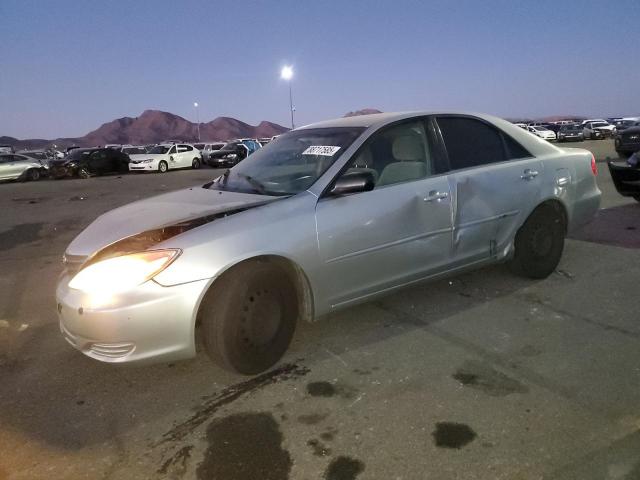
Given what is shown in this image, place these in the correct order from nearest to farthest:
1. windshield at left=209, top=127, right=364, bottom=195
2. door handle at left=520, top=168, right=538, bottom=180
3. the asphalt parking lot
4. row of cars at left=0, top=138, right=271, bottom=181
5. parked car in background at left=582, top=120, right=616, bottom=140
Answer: the asphalt parking lot → windshield at left=209, top=127, right=364, bottom=195 → door handle at left=520, top=168, right=538, bottom=180 → row of cars at left=0, top=138, right=271, bottom=181 → parked car in background at left=582, top=120, right=616, bottom=140

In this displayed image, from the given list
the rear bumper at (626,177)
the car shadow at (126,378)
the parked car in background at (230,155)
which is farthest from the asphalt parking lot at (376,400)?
the parked car in background at (230,155)

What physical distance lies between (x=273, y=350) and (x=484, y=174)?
2128mm

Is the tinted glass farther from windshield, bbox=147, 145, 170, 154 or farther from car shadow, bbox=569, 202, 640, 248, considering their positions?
windshield, bbox=147, 145, 170, 154

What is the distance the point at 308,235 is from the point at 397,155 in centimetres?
106

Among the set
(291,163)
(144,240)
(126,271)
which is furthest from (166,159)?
(126,271)

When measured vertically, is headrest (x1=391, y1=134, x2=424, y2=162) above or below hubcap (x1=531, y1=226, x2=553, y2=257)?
above

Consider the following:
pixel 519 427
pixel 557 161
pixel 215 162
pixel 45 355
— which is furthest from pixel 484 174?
pixel 215 162

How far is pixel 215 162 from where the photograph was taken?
89.7 ft

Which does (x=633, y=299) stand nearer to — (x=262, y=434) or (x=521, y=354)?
(x=521, y=354)

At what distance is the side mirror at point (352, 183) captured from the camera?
311 centimetres

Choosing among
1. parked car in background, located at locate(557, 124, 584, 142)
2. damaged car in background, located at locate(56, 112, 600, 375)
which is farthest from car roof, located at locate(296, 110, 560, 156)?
parked car in background, located at locate(557, 124, 584, 142)

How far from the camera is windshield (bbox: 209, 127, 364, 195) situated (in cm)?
336

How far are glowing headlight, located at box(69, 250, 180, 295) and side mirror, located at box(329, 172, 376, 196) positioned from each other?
106 centimetres

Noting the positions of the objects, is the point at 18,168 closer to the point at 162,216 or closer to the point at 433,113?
the point at 162,216
